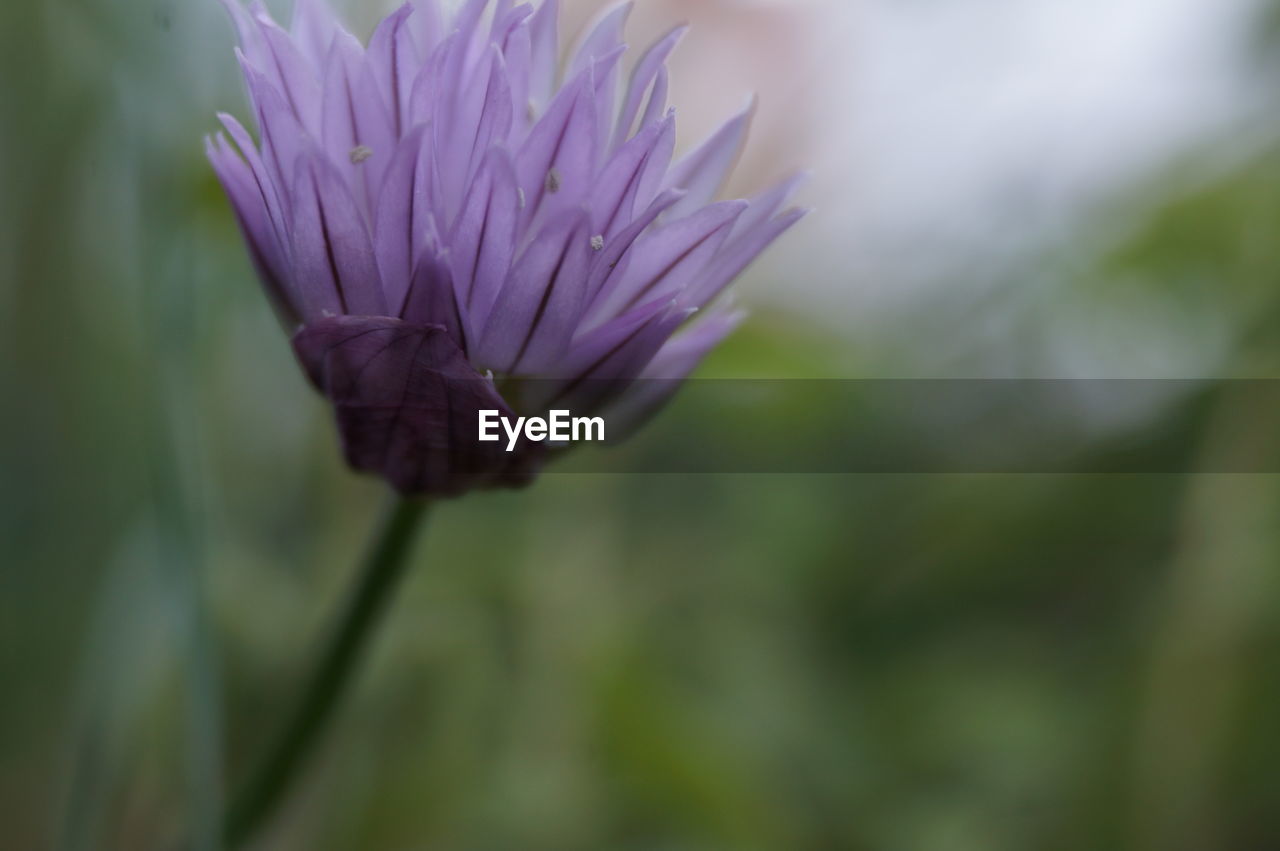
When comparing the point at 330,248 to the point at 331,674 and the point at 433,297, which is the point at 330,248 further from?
the point at 331,674

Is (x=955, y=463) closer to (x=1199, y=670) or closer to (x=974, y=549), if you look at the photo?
(x=974, y=549)

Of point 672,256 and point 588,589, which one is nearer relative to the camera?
point 672,256

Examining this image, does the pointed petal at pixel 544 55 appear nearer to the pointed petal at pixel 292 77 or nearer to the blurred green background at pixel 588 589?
the pointed petal at pixel 292 77

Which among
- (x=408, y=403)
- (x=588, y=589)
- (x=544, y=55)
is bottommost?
(x=588, y=589)

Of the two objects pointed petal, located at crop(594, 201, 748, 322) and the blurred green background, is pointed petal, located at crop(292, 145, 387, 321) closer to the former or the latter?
pointed petal, located at crop(594, 201, 748, 322)

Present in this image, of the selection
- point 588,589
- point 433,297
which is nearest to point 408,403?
point 433,297

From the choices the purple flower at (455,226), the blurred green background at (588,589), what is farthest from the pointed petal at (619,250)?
the blurred green background at (588,589)
